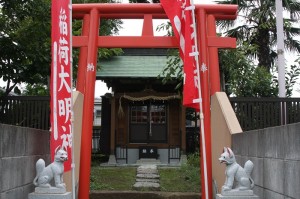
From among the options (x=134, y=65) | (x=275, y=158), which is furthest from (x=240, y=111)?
(x=134, y=65)

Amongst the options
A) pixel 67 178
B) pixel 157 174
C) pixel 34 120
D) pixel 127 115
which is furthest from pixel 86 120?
A: pixel 127 115

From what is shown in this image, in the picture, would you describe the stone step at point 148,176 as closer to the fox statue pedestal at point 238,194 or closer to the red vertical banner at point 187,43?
the red vertical banner at point 187,43

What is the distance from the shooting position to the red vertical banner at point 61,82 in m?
5.76

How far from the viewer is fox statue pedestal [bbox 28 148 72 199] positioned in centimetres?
530

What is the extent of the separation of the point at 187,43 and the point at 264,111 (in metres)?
3.37

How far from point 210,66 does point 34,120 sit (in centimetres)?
402

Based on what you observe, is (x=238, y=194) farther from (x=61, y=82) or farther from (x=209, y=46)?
(x=209, y=46)

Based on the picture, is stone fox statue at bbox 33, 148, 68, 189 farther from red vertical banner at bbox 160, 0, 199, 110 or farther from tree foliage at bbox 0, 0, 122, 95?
tree foliage at bbox 0, 0, 122, 95

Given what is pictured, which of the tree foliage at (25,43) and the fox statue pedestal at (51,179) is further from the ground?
the tree foliage at (25,43)

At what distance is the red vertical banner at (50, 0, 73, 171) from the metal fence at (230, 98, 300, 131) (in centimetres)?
428

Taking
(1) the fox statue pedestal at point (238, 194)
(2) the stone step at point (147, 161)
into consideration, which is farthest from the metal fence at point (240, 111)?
(2) the stone step at point (147, 161)

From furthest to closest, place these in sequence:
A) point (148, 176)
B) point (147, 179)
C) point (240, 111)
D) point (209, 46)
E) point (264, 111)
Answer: point (148, 176), point (147, 179), point (264, 111), point (240, 111), point (209, 46)

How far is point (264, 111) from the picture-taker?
9219mm

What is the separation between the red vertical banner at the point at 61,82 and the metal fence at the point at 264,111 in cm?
428
